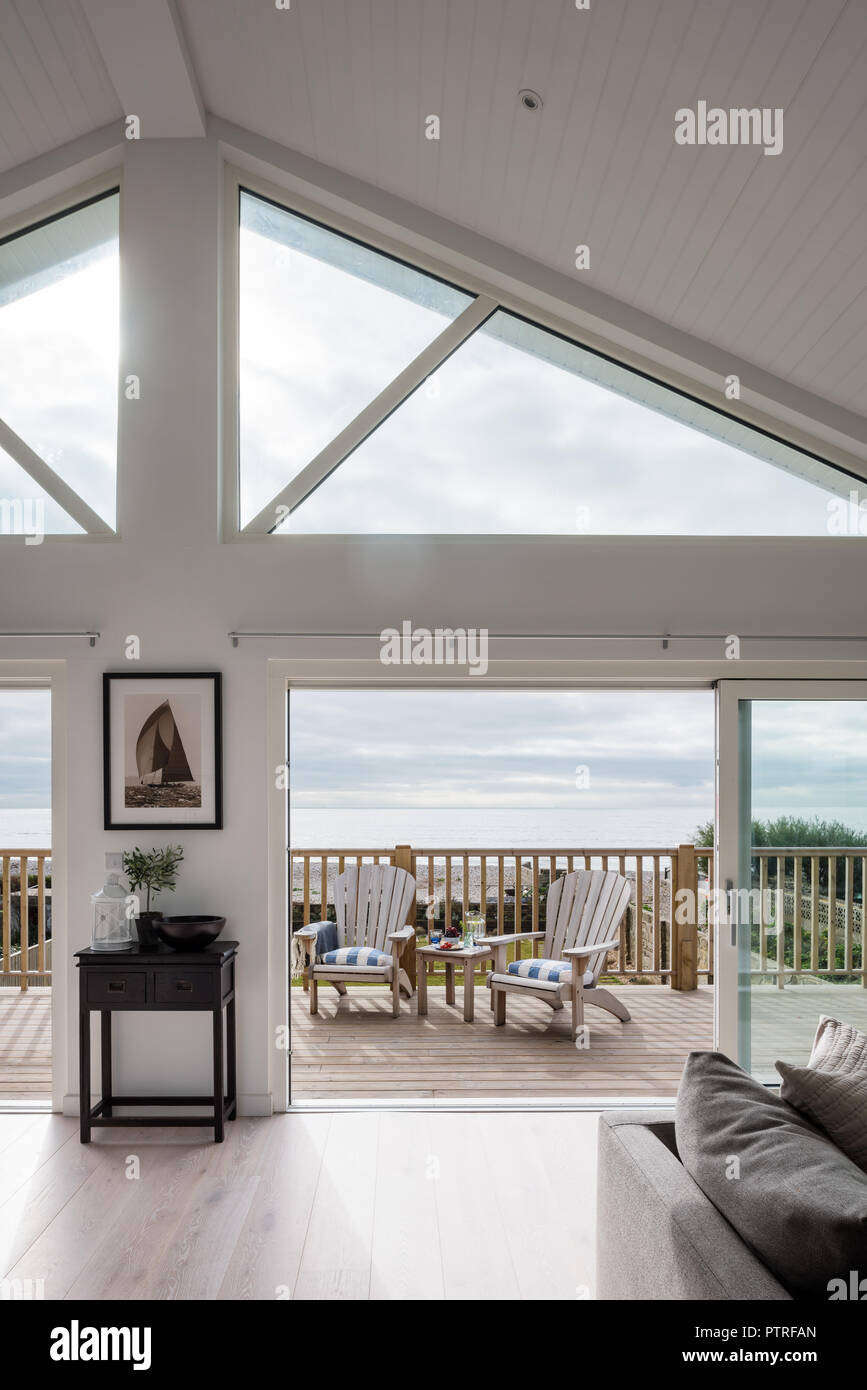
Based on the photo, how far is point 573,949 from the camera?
17.9 ft

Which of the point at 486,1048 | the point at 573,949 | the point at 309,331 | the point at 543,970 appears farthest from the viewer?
the point at 573,949

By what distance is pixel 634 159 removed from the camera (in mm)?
3418

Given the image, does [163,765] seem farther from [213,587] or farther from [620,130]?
[620,130]

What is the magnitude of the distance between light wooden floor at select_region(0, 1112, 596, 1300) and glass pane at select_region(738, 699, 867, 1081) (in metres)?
0.96

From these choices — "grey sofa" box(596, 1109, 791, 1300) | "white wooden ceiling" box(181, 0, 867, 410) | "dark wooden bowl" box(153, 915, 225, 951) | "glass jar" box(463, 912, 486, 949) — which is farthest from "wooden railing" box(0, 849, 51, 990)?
"grey sofa" box(596, 1109, 791, 1300)

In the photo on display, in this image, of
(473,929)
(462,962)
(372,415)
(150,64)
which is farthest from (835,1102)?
(150,64)

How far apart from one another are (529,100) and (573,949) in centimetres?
416

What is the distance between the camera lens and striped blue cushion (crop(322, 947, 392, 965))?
5582mm

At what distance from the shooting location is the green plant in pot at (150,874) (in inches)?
155

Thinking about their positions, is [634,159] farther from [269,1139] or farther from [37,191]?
[269,1139]

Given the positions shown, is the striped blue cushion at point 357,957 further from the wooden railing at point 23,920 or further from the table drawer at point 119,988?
the table drawer at point 119,988
